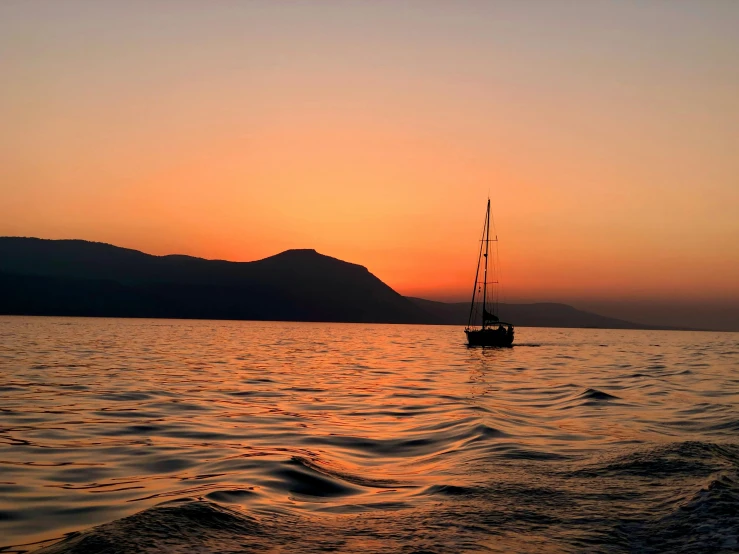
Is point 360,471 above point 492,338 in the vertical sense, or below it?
below

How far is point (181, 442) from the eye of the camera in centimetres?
1514

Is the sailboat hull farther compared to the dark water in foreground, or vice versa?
the sailboat hull

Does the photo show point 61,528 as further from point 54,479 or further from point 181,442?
point 181,442

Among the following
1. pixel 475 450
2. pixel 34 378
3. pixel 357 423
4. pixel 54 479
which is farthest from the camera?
pixel 34 378

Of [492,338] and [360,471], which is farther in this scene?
[492,338]

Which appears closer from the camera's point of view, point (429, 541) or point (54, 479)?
point (429, 541)

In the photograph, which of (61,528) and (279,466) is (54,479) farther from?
(279,466)

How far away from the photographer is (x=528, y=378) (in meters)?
38.7

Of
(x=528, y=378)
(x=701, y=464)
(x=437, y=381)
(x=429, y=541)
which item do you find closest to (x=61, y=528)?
(x=429, y=541)

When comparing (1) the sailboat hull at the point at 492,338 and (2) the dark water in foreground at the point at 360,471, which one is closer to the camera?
(2) the dark water in foreground at the point at 360,471

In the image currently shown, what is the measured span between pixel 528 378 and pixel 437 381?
6.82 m

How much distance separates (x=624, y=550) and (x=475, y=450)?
6921 millimetres

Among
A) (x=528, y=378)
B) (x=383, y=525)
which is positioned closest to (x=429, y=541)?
(x=383, y=525)

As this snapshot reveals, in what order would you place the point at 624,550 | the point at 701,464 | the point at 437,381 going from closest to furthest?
the point at 624,550 → the point at 701,464 → the point at 437,381
